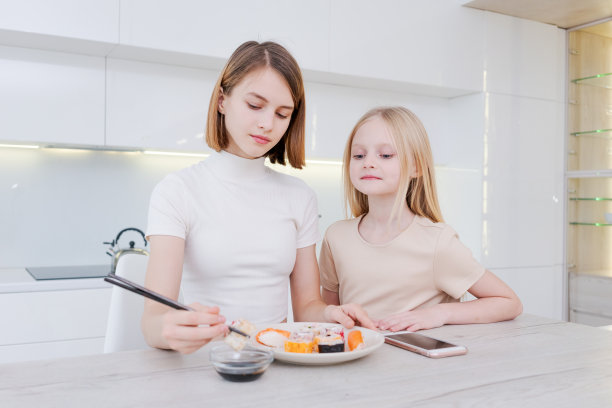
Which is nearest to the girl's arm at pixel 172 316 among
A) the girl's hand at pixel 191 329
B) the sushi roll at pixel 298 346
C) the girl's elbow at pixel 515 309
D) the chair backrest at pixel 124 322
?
the girl's hand at pixel 191 329

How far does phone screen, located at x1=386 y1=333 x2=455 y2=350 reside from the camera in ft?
3.14

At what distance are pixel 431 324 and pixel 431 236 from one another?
0.30m

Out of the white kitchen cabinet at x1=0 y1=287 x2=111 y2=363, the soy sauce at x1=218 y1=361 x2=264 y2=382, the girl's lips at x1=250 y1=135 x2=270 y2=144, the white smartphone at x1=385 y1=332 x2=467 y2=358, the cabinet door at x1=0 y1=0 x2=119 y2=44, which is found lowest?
the white kitchen cabinet at x1=0 y1=287 x2=111 y2=363

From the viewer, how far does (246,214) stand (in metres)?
1.30

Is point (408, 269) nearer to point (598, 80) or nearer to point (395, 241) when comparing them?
point (395, 241)

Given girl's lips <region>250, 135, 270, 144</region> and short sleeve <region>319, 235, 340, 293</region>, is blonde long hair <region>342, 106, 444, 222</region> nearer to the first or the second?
short sleeve <region>319, 235, 340, 293</region>

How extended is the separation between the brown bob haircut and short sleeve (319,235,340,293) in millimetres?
298

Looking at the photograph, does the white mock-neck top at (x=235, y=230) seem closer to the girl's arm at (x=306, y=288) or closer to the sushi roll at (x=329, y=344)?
the girl's arm at (x=306, y=288)

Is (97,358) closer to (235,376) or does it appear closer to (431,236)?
(235,376)

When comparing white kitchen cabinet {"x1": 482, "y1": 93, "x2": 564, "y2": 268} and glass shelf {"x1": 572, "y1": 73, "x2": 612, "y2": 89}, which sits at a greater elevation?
glass shelf {"x1": 572, "y1": 73, "x2": 612, "y2": 89}

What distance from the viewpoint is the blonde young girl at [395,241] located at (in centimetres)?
137

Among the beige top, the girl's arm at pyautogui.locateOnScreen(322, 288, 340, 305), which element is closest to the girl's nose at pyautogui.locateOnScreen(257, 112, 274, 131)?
the beige top

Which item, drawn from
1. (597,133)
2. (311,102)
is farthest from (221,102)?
(597,133)

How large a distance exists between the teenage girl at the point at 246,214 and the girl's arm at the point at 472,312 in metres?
0.11
